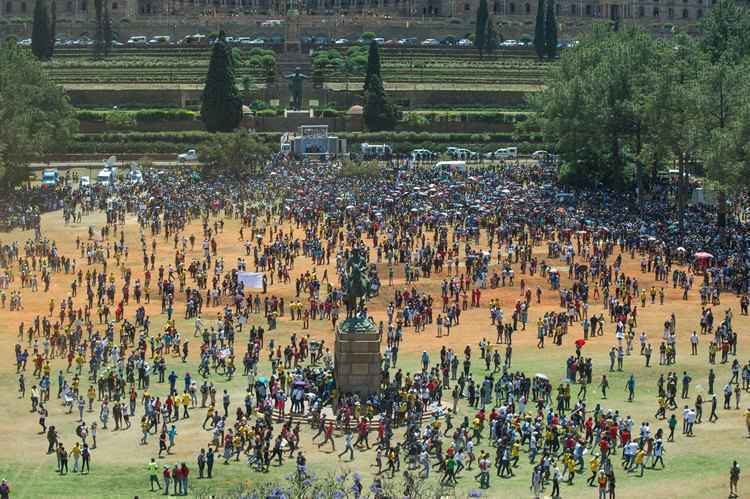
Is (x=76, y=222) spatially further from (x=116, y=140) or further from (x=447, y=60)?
(x=447, y=60)

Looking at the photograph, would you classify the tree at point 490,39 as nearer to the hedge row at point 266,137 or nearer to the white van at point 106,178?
the hedge row at point 266,137

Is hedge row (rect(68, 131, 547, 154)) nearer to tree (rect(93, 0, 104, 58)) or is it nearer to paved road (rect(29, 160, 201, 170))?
paved road (rect(29, 160, 201, 170))

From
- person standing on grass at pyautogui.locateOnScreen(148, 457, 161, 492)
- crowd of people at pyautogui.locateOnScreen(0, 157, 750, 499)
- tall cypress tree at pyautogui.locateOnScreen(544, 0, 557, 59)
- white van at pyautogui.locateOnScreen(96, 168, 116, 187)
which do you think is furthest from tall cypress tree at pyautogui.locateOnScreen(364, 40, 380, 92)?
person standing on grass at pyautogui.locateOnScreen(148, 457, 161, 492)

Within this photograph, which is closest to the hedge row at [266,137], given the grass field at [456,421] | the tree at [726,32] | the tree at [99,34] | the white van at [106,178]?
the white van at [106,178]

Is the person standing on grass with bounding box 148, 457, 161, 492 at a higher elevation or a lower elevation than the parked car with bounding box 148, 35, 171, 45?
lower

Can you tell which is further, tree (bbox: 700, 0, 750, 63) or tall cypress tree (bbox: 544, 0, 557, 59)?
tall cypress tree (bbox: 544, 0, 557, 59)

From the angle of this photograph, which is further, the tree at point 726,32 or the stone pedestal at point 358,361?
the tree at point 726,32
